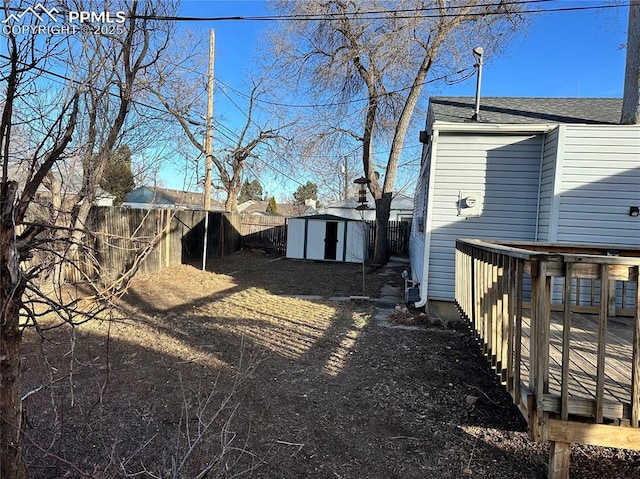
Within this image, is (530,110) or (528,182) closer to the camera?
(528,182)

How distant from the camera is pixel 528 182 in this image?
608cm

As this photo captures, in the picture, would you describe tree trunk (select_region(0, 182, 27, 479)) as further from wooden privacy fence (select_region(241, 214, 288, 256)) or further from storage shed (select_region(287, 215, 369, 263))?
wooden privacy fence (select_region(241, 214, 288, 256))

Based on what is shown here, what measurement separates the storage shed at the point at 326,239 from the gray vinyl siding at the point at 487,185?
8.12 metres

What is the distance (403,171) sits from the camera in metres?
A: 21.2

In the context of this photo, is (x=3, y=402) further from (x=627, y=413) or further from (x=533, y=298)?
(x=627, y=413)

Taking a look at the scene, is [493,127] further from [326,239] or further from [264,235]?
[264,235]

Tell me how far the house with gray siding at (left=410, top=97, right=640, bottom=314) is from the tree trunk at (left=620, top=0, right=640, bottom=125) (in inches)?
18.3

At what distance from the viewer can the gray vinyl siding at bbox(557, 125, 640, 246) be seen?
5.41m

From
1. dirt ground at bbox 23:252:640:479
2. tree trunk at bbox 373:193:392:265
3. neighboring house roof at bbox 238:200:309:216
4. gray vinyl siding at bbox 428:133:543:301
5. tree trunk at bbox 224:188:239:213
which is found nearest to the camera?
dirt ground at bbox 23:252:640:479

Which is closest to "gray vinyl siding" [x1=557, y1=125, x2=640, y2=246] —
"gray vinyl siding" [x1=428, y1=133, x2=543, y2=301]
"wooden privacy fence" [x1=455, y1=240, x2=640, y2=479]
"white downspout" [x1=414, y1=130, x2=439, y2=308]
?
"gray vinyl siding" [x1=428, y1=133, x2=543, y2=301]

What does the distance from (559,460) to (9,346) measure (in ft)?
9.56

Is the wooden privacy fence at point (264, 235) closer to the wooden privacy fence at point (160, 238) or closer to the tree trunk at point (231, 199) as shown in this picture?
the tree trunk at point (231, 199)

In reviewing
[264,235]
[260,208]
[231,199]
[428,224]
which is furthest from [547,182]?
[260,208]

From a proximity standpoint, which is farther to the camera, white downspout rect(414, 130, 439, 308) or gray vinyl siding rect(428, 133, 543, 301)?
white downspout rect(414, 130, 439, 308)
